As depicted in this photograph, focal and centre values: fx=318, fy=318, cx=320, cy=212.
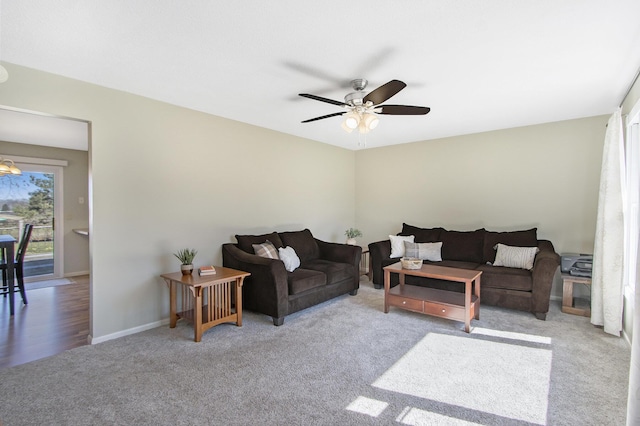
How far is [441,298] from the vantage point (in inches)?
141

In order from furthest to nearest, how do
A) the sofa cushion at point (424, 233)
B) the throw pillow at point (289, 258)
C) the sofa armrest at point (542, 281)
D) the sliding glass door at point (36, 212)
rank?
the sliding glass door at point (36, 212) < the sofa cushion at point (424, 233) < the throw pillow at point (289, 258) < the sofa armrest at point (542, 281)

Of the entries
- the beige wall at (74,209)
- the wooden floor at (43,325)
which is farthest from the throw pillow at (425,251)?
the beige wall at (74,209)

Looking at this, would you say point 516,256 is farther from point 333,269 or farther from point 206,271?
point 206,271

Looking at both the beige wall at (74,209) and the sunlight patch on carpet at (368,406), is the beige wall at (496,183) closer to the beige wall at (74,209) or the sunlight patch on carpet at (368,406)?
the sunlight patch on carpet at (368,406)

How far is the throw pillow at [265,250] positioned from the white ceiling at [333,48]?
5.60ft

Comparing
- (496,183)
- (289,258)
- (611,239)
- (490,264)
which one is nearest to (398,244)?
(490,264)

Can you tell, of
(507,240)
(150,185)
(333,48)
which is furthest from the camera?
(507,240)

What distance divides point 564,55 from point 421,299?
8.41 ft

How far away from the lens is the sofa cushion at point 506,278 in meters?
3.73

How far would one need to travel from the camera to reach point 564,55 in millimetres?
2471

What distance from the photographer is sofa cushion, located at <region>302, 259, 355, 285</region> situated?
4.14m

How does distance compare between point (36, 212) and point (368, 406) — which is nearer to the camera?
point (368, 406)

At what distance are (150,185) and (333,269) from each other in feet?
7.86

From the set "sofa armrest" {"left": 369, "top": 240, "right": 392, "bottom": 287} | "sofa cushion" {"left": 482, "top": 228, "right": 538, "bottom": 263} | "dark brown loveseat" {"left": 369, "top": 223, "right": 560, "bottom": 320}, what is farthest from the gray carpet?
"sofa armrest" {"left": 369, "top": 240, "right": 392, "bottom": 287}
